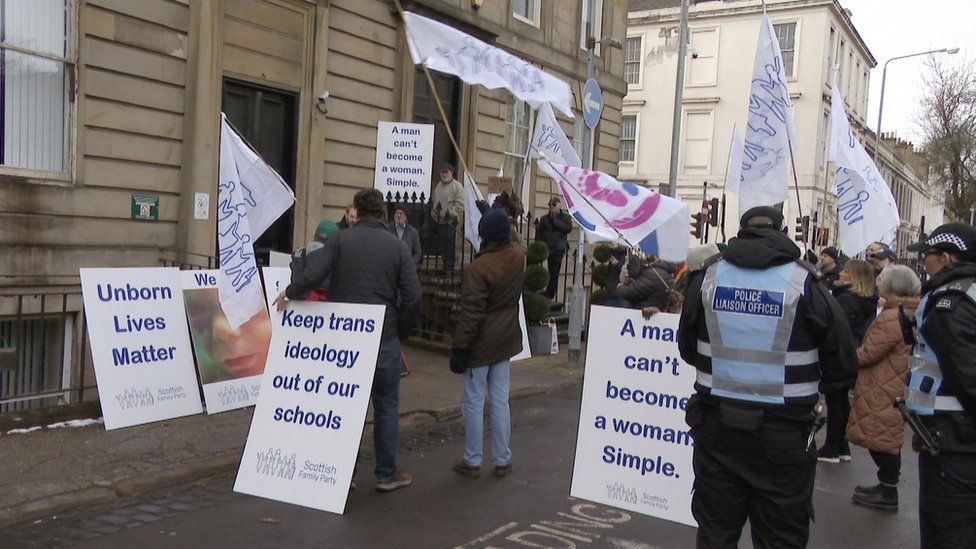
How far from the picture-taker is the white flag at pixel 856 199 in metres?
8.45

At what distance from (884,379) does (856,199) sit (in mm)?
2763

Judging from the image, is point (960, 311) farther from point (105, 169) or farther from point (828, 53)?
point (828, 53)

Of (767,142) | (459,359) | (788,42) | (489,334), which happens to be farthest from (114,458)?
(788,42)

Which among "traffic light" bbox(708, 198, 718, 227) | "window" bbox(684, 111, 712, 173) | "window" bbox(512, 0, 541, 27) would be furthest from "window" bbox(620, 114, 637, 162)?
"window" bbox(512, 0, 541, 27)

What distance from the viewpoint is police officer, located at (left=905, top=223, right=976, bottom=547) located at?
381cm

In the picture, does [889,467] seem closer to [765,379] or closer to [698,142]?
[765,379]

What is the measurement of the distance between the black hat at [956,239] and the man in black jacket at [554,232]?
10489 millimetres

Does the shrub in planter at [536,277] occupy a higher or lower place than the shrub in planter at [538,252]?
lower

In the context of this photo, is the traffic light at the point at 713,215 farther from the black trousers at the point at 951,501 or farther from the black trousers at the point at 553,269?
the black trousers at the point at 951,501

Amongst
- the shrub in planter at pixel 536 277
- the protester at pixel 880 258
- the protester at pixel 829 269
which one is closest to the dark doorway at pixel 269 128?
the shrub in planter at pixel 536 277

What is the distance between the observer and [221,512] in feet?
18.3

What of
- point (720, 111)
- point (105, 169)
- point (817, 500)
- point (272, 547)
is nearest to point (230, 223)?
point (105, 169)

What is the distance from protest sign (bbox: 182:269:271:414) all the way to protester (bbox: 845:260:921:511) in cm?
539

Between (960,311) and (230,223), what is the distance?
222 inches
